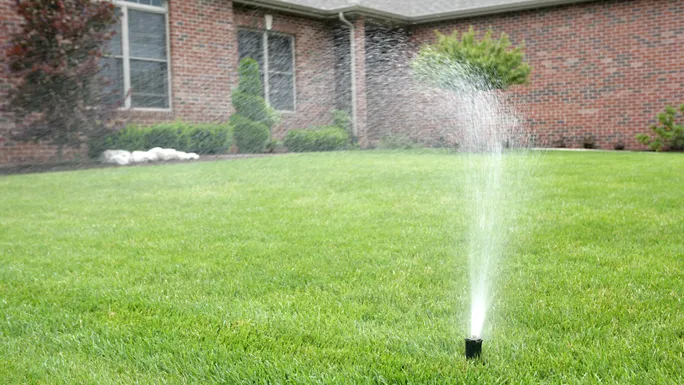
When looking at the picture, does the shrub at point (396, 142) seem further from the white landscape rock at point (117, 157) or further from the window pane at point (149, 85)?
the white landscape rock at point (117, 157)

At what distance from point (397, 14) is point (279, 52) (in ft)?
9.68

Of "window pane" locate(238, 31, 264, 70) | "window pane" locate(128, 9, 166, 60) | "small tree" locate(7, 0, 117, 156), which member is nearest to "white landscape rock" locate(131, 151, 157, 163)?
"small tree" locate(7, 0, 117, 156)

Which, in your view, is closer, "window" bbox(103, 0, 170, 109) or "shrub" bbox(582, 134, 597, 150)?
"window" bbox(103, 0, 170, 109)

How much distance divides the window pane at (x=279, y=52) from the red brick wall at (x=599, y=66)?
16.2ft

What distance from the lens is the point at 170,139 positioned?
1180 centimetres

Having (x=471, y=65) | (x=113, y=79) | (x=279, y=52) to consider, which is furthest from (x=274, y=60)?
(x=471, y=65)

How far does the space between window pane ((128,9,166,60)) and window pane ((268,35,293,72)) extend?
8.98 feet

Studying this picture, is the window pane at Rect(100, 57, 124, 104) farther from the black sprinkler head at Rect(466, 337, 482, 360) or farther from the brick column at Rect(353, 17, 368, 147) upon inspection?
the black sprinkler head at Rect(466, 337, 482, 360)

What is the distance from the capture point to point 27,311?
9.97 feet

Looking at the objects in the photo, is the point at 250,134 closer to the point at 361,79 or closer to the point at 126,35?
the point at 126,35

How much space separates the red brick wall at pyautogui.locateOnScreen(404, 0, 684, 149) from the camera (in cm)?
1437

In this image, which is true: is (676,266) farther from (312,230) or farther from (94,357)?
(94,357)

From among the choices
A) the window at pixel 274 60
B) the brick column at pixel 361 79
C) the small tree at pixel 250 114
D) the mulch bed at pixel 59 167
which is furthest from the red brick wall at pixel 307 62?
the mulch bed at pixel 59 167

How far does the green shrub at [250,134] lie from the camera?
12820 mm
